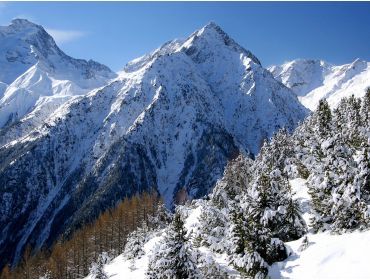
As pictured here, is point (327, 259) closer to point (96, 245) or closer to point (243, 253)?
point (243, 253)

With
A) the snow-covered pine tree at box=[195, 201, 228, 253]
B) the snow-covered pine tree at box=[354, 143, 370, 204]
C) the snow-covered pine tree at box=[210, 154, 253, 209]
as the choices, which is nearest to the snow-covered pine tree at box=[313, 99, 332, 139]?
the snow-covered pine tree at box=[354, 143, 370, 204]

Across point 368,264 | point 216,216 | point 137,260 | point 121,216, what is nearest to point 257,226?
point 368,264

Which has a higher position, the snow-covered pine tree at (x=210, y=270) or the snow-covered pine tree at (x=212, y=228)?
the snow-covered pine tree at (x=212, y=228)

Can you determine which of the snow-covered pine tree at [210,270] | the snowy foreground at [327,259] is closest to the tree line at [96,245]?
the snow-covered pine tree at [210,270]

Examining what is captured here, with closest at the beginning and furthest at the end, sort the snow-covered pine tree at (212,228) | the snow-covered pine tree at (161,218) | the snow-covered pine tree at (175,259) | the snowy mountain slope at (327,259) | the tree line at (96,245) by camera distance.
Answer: the snowy mountain slope at (327,259)
the snow-covered pine tree at (175,259)
the snow-covered pine tree at (212,228)
the snow-covered pine tree at (161,218)
the tree line at (96,245)

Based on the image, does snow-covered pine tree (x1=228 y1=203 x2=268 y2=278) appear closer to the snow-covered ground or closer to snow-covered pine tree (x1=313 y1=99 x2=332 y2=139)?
the snow-covered ground

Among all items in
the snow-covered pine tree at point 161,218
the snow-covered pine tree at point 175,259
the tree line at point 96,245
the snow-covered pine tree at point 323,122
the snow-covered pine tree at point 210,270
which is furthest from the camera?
the tree line at point 96,245

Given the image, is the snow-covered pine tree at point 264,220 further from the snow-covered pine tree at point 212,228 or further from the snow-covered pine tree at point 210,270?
the snow-covered pine tree at point 212,228

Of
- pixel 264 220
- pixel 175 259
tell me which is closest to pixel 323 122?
pixel 264 220
